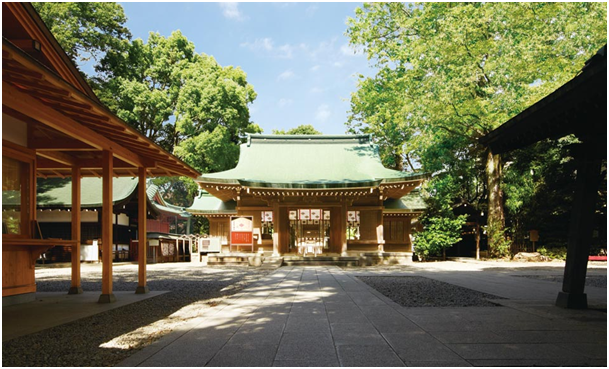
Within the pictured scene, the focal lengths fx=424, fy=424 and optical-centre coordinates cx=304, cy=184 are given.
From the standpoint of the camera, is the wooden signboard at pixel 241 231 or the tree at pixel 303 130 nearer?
the wooden signboard at pixel 241 231

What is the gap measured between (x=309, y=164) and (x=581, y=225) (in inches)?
616

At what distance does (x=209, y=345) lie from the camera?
3.80 meters

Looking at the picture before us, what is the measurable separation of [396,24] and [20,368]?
785 inches

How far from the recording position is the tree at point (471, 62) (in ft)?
49.8

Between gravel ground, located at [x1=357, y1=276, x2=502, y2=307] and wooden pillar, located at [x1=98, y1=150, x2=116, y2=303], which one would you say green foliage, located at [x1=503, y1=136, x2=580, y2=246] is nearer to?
gravel ground, located at [x1=357, y1=276, x2=502, y2=307]

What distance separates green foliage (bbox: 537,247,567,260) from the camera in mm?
19516

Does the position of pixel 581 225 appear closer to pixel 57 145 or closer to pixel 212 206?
pixel 57 145

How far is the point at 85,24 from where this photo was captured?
2473 centimetres

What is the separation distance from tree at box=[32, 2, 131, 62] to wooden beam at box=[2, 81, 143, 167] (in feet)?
65.6

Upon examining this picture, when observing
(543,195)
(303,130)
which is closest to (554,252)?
(543,195)

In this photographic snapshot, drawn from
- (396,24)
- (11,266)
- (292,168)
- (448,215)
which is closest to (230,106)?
(292,168)

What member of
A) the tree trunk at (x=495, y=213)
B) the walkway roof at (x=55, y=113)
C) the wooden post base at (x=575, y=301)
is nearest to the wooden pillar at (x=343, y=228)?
the tree trunk at (x=495, y=213)

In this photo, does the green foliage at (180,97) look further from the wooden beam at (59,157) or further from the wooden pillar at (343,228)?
the wooden beam at (59,157)

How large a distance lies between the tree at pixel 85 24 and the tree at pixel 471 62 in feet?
49.5
